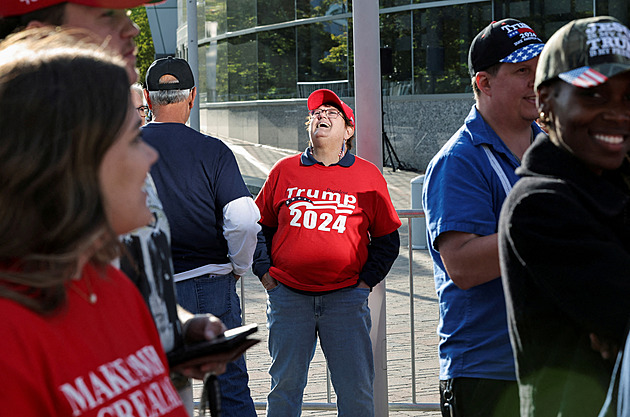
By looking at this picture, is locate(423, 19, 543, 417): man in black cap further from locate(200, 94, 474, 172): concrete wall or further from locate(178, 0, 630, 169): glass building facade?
locate(200, 94, 474, 172): concrete wall

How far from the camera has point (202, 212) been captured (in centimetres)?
420

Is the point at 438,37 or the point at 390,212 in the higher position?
the point at 438,37

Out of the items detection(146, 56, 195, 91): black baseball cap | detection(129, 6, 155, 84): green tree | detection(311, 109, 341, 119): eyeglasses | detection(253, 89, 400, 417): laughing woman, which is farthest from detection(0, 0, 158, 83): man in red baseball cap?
detection(129, 6, 155, 84): green tree

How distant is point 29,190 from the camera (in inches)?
50.4

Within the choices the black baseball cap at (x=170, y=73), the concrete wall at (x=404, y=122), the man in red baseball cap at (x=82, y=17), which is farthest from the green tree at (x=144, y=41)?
the man in red baseball cap at (x=82, y=17)

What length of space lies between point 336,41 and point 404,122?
12.0 ft

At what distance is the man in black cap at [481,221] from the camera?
8.93 ft

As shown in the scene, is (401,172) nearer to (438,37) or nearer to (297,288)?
(438,37)

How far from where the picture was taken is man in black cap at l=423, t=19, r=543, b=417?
272 centimetres

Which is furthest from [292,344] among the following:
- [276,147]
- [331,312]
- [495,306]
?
[276,147]

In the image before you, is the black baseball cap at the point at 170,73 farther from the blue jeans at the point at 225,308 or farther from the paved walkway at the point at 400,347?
the paved walkway at the point at 400,347

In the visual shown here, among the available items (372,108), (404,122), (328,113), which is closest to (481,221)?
(372,108)

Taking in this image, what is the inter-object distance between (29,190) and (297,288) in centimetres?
336

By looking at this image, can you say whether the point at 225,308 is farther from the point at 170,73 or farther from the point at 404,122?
the point at 404,122
